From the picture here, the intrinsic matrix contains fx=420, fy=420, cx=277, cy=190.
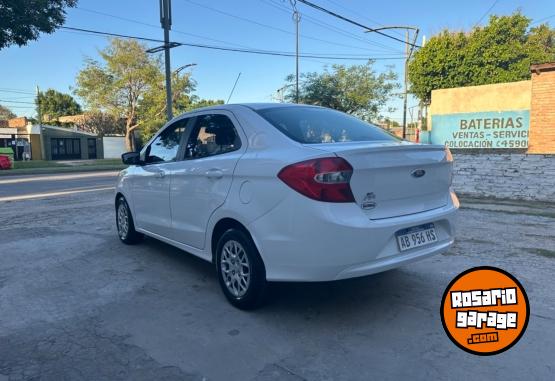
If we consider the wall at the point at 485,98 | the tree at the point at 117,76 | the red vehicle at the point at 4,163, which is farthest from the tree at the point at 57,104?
the wall at the point at 485,98

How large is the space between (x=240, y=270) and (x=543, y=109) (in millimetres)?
10406

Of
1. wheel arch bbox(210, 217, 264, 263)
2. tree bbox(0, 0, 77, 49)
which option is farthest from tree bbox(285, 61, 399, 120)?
wheel arch bbox(210, 217, 264, 263)

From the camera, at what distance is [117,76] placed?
121 ft

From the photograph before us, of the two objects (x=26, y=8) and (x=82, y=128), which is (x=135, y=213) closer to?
(x=26, y=8)

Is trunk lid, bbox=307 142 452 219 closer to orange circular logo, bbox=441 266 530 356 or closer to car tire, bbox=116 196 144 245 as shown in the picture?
orange circular logo, bbox=441 266 530 356

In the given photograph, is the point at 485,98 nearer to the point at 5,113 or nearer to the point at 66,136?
the point at 66,136

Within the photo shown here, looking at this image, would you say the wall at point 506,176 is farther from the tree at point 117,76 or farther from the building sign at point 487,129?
the tree at point 117,76

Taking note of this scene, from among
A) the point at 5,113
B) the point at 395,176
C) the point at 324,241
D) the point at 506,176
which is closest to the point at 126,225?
the point at 324,241

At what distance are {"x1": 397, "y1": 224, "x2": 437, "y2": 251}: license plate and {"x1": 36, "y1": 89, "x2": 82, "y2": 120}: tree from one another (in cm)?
6954

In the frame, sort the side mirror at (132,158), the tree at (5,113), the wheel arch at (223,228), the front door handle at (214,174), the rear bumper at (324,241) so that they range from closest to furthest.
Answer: the rear bumper at (324,241) < the wheel arch at (223,228) < the front door handle at (214,174) < the side mirror at (132,158) < the tree at (5,113)

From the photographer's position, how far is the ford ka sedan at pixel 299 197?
2871 mm

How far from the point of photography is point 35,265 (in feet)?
16.0

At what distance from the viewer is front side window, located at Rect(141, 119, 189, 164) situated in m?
4.52

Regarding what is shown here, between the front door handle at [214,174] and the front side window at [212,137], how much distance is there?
19cm
